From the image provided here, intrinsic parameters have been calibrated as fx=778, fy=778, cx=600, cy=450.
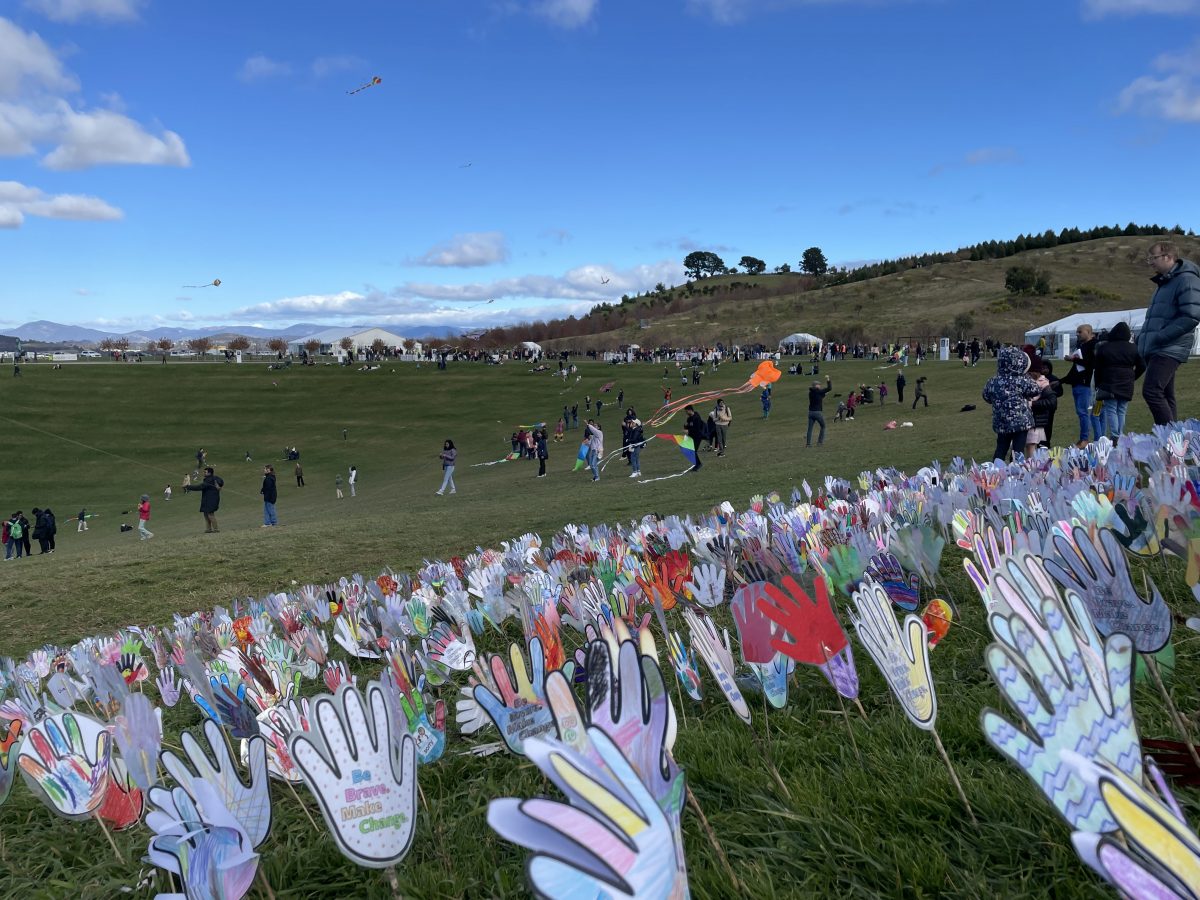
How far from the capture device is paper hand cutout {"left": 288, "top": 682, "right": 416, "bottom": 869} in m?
1.43

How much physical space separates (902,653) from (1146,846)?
2.68 feet

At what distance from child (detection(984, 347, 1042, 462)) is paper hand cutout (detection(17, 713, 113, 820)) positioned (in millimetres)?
7614

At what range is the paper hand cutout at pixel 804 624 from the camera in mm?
1995

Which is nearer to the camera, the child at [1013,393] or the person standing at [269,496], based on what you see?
the child at [1013,393]

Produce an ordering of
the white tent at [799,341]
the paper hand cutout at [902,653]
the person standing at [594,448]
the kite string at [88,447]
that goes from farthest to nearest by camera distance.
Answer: the white tent at [799,341] → the kite string at [88,447] → the person standing at [594,448] → the paper hand cutout at [902,653]

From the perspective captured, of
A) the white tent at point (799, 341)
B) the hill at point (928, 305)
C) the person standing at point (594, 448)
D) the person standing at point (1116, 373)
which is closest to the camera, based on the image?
the person standing at point (1116, 373)

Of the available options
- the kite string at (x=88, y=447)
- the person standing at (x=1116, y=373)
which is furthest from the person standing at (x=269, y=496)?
the person standing at (x=1116, y=373)

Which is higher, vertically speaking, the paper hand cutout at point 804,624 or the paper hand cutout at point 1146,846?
the paper hand cutout at point 1146,846

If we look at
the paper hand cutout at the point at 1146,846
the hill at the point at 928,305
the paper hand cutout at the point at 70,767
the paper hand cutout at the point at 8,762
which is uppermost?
the hill at the point at 928,305

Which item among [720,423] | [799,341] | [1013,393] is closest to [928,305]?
[799,341]

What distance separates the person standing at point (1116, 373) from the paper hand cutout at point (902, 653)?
322 inches

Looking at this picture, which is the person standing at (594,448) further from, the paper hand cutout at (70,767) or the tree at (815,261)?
the tree at (815,261)

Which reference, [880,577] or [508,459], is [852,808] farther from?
[508,459]

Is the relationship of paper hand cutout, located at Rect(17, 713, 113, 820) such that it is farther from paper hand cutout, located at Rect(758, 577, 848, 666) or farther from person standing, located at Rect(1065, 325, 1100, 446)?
person standing, located at Rect(1065, 325, 1100, 446)
